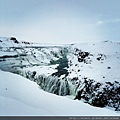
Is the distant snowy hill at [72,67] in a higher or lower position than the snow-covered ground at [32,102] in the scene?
higher

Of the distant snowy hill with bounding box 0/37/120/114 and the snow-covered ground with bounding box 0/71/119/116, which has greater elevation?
the distant snowy hill with bounding box 0/37/120/114

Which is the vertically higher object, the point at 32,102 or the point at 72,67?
the point at 72,67

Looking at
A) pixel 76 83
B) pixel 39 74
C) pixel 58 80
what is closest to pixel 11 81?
pixel 39 74
